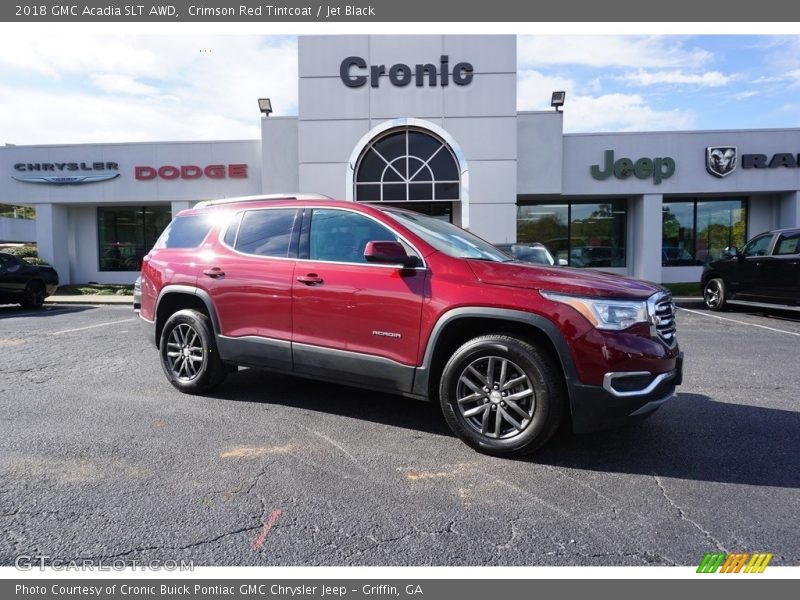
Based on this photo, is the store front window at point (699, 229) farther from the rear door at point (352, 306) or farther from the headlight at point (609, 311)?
the rear door at point (352, 306)

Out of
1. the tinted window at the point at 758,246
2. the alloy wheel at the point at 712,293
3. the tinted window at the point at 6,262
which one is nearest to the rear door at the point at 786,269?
the tinted window at the point at 758,246

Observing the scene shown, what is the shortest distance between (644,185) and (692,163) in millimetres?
1738

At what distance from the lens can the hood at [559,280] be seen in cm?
335

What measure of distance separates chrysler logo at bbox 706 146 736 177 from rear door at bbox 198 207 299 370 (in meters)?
17.8

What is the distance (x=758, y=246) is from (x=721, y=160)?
7805 mm

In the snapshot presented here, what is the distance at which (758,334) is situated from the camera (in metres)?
8.88

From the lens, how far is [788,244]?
10.6m

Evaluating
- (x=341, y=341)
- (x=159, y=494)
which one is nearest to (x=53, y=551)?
(x=159, y=494)

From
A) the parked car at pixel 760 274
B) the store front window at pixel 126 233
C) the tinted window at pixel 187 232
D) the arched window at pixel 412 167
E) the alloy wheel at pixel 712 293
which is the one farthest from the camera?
the store front window at pixel 126 233

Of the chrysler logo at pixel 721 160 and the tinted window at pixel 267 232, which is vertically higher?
the chrysler logo at pixel 721 160

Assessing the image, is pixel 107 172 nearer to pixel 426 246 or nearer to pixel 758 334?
pixel 426 246

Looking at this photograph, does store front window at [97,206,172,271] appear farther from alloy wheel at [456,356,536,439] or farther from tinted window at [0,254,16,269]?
alloy wheel at [456,356,536,439]

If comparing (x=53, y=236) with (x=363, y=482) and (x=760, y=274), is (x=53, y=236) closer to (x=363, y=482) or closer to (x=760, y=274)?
(x=363, y=482)

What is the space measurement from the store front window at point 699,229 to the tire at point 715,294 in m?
7.12
